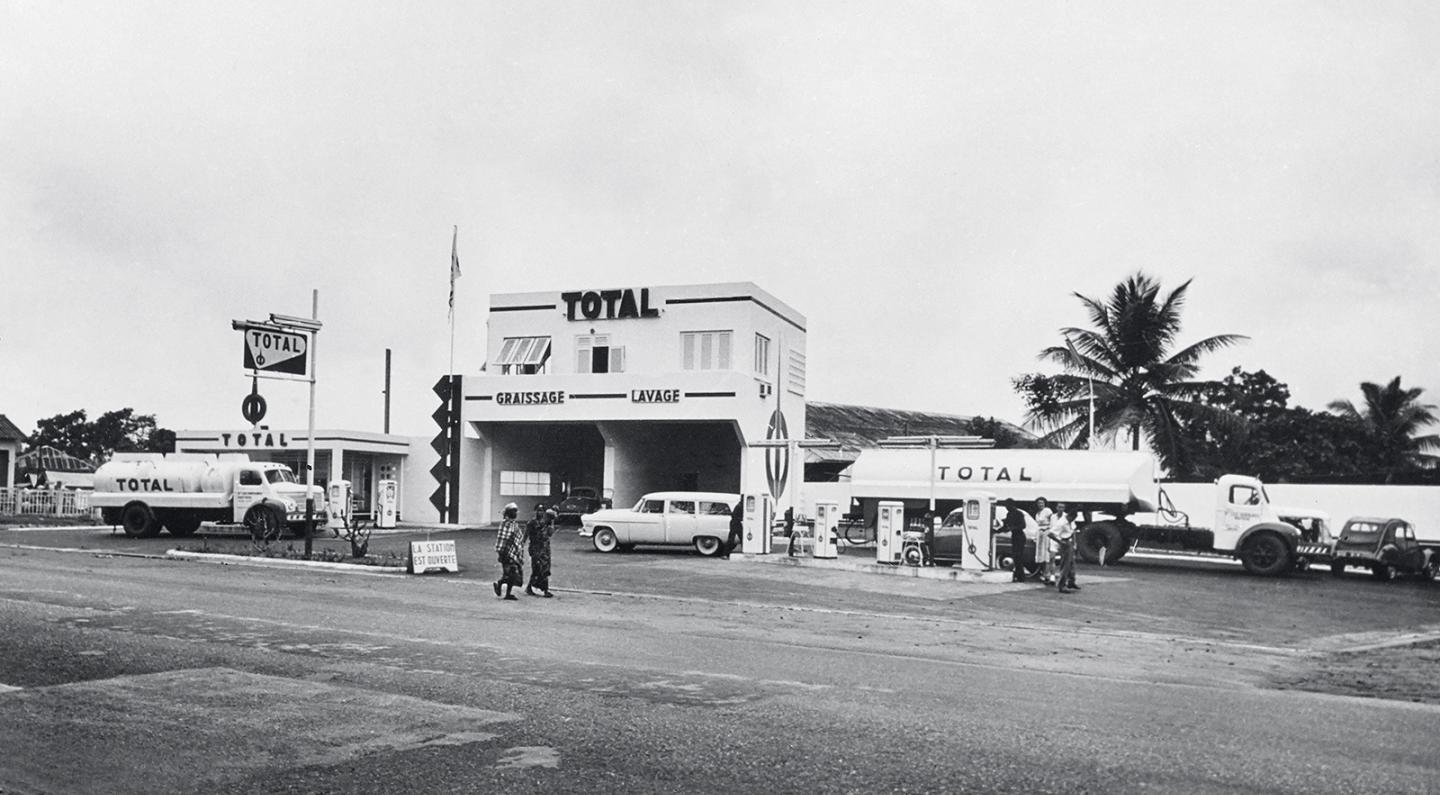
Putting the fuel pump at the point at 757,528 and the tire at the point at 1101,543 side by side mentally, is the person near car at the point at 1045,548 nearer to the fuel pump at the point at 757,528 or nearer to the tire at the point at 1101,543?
the fuel pump at the point at 757,528

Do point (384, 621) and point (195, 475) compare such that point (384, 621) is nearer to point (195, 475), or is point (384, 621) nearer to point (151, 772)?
point (151, 772)

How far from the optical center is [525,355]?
146 feet

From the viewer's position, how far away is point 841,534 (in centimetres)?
4119

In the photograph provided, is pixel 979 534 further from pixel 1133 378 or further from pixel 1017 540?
pixel 1133 378

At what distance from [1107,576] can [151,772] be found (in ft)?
75.7

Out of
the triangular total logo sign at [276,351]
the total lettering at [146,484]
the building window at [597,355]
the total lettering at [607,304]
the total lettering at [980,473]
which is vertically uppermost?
the total lettering at [607,304]

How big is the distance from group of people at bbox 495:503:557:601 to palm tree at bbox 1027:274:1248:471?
96.3 feet

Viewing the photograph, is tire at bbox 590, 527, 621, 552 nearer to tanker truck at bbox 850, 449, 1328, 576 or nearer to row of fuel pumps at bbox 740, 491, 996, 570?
row of fuel pumps at bbox 740, 491, 996, 570

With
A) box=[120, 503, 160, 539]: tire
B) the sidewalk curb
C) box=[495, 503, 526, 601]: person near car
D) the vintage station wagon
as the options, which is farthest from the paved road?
box=[120, 503, 160, 539]: tire

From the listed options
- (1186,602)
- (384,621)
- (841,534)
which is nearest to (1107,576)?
(1186,602)

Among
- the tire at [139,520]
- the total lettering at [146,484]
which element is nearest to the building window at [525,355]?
the total lettering at [146,484]

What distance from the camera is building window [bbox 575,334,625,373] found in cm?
4378

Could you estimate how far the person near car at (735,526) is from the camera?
29500 millimetres

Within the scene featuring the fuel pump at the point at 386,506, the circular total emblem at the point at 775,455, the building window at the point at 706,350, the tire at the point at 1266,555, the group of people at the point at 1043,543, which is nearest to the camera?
the group of people at the point at 1043,543
